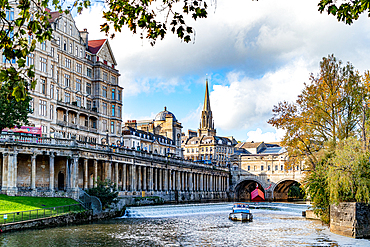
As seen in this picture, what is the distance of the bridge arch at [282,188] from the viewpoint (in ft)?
394

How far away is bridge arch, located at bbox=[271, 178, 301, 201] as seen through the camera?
394 feet

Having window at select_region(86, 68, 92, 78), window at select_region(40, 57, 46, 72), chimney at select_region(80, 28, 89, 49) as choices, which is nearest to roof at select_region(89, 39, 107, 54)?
→ chimney at select_region(80, 28, 89, 49)

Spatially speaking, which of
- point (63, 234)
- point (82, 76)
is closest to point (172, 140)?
point (82, 76)

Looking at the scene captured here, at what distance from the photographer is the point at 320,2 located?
1333cm

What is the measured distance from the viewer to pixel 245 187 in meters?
133

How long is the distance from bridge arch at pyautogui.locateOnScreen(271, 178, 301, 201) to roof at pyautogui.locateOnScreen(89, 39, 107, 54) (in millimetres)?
66560

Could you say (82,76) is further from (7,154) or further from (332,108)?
(332,108)

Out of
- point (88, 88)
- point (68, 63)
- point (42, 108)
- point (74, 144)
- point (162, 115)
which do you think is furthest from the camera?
point (162, 115)

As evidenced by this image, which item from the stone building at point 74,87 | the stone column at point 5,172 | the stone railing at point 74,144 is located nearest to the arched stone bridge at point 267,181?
the stone railing at point 74,144

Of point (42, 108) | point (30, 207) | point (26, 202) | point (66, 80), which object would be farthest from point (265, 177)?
point (30, 207)

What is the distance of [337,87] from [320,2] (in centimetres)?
2954

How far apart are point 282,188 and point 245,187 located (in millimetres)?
11538

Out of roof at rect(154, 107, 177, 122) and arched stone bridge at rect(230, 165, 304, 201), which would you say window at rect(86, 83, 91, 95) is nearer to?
roof at rect(154, 107, 177, 122)

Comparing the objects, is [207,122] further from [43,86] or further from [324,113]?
[324,113]
